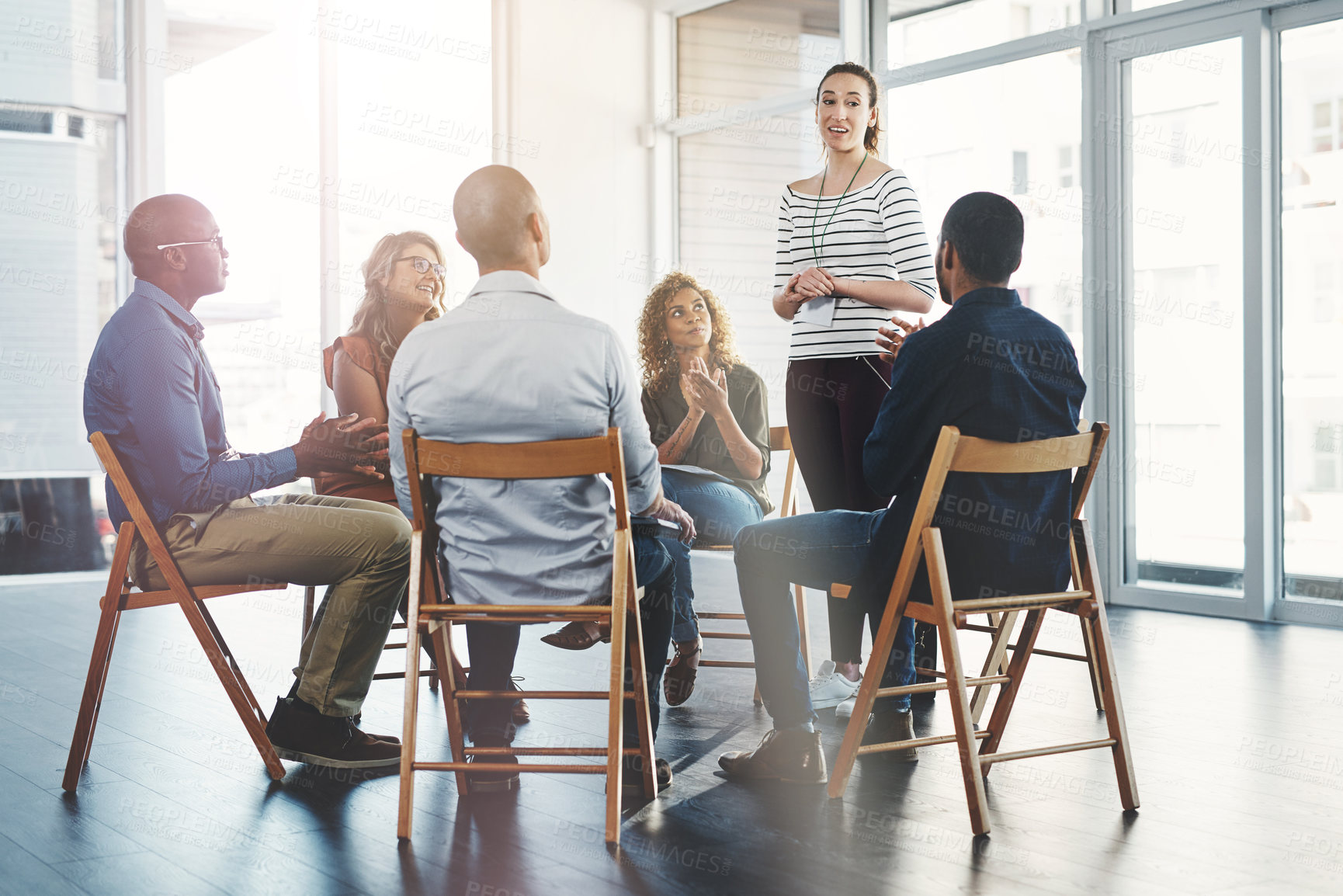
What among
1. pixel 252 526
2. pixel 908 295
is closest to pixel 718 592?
pixel 908 295

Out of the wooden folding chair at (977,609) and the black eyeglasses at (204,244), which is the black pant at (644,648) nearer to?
the wooden folding chair at (977,609)

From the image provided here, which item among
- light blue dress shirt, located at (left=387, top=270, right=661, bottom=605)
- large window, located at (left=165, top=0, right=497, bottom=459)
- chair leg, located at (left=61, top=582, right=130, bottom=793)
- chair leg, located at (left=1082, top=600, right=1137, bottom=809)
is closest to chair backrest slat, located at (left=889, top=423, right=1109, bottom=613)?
chair leg, located at (left=1082, top=600, right=1137, bottom=809)

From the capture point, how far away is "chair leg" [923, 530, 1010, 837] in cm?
216

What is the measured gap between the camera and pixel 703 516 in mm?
3219

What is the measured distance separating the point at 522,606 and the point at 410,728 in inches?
11.8

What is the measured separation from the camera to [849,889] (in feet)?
6.35

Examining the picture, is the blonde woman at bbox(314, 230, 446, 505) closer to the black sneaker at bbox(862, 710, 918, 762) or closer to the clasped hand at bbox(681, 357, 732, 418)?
the clasped hand at bbox(681, 357, 732, 418)

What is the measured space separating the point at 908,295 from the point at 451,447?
4.39ft

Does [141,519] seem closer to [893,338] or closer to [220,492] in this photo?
[220,492]

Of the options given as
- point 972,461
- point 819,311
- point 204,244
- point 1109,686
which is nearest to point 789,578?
point 972,461

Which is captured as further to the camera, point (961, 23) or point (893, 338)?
point (961, 23)

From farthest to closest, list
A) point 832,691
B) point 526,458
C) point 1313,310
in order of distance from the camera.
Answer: point 1313,310 → point 832,691 → point 526,458

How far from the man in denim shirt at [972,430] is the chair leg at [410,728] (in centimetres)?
76

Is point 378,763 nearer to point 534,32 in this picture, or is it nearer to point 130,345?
point 130,345
